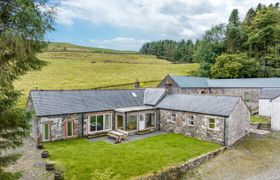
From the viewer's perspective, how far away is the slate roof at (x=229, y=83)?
34619mm

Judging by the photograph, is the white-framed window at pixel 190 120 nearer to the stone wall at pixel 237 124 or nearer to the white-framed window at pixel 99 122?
the stone wall at pixel 237 124

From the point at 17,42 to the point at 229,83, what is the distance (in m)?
36.9

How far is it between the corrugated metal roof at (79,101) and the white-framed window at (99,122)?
67 cm

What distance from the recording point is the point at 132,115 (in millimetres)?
21859

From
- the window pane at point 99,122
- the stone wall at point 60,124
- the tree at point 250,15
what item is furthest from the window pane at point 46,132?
the tree at point 250,15

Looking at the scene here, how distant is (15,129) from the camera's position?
29.1 ft

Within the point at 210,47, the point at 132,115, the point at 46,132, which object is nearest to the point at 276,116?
the point at 132,115

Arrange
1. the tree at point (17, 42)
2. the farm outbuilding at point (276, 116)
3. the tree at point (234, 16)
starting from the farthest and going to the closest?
the tree at point (234, 16) → the farm outbuilding at point (276, 116) → the tree at point (17, 42)

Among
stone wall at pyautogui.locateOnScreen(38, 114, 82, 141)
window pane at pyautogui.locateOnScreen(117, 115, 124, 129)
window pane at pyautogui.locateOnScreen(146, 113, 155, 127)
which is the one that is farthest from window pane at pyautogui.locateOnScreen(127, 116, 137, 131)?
stone wall at pyautogui.locateOnScreen(38, 114, 82, 141)

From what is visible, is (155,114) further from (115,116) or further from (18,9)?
(18,9)

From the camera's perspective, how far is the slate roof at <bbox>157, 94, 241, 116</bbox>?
19008 mm

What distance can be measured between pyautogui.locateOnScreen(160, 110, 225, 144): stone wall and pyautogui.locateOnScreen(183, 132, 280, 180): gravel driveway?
65.7 inches

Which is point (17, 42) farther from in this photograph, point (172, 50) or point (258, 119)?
point (172, 50)

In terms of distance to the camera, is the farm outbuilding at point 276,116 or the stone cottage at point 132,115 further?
the farm outbuilding at point 276,116
